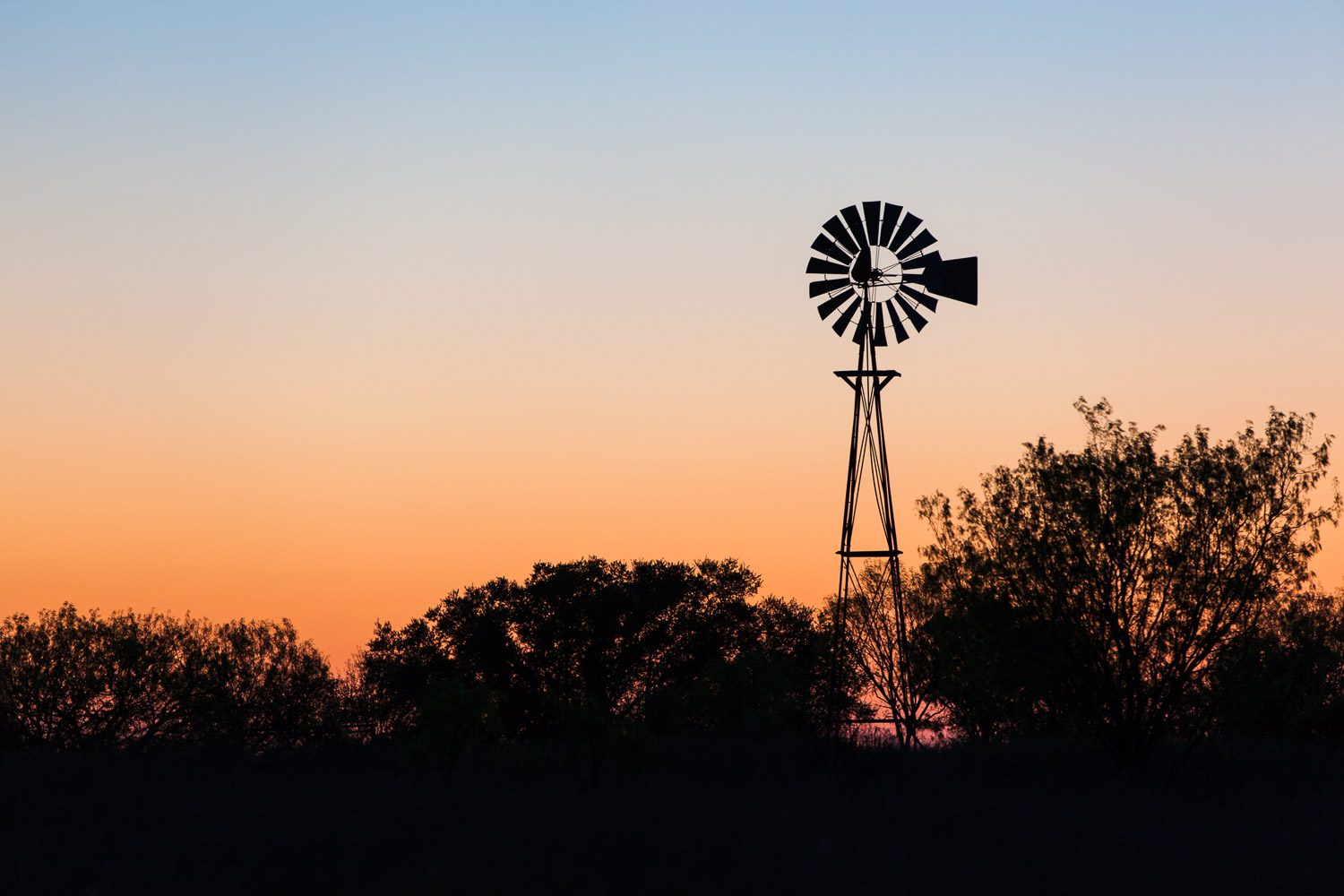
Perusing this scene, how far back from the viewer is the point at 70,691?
70.7m

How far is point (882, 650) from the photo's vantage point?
7312 cm

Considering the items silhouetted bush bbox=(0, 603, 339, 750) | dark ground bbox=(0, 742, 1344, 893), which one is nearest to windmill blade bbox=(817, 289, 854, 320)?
dark ground bbox=(0, 742, 1344, 893)

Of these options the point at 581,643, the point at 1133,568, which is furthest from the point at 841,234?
the point at 581,643

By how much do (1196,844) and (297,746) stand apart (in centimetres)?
2412

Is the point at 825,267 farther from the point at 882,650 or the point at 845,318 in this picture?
the point at 882,650

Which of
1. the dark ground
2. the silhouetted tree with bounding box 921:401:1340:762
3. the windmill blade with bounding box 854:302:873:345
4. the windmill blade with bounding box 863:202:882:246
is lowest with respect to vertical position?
the dark ground

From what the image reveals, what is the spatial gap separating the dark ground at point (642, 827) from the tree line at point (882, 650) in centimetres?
271

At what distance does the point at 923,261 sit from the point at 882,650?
3234 cm

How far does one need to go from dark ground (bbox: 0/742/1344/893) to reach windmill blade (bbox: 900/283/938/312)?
14.0 meters

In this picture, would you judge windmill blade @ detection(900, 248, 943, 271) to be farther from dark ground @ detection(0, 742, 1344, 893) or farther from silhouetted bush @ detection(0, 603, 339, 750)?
silhouetted bush @ detection(0, 603, 339, 750)

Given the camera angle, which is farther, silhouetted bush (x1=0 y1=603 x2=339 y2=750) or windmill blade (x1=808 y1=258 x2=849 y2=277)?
silhouetted bush (x1=0 y1=603 x2=339 y2=750)

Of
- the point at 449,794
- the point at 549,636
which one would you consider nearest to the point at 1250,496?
the point at 449,794

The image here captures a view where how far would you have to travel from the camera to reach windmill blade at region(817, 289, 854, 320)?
45875 mm

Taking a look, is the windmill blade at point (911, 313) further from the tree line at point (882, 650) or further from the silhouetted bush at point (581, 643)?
the silhouetted bush at point (581, 643)
